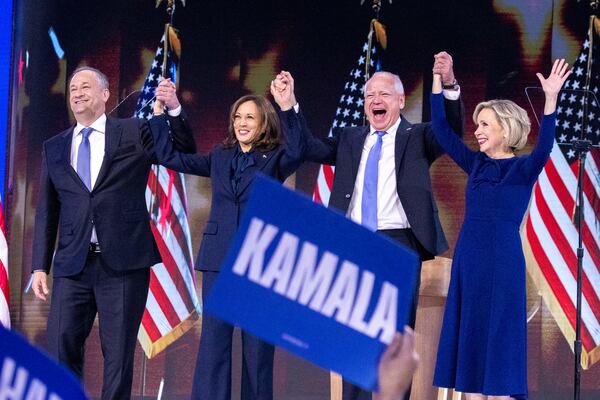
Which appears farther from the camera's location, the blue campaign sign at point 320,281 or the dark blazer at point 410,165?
the dark blazer at point 410,165

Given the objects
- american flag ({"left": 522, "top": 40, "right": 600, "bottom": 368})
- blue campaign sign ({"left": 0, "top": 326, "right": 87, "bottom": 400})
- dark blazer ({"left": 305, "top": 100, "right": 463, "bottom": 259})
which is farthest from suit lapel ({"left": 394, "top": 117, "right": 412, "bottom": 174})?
blue campaign sign ({"left": 0, "top": 326, "right": 87, "bottom": 400})

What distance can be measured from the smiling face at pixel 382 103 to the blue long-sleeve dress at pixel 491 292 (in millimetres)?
321

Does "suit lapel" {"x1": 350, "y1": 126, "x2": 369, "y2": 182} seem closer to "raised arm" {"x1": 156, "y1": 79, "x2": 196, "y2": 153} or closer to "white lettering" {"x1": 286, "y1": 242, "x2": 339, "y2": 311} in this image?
"raised arm" {"x1": 156, "y1": 79, "x2": 196, "y2": 153}

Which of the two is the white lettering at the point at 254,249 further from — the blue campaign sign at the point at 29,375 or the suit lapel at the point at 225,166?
the suit lapel at the point at 225,166

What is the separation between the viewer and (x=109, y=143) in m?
3.74

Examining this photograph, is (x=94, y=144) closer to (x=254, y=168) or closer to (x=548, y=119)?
(x=254, y=168)

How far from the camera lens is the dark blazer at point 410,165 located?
11.7 ft

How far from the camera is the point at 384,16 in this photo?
527 centimetres

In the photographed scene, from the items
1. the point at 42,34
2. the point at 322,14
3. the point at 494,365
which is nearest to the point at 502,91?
the point at 322,14

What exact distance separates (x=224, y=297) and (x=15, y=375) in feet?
1.19

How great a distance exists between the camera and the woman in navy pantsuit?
11.6 ft

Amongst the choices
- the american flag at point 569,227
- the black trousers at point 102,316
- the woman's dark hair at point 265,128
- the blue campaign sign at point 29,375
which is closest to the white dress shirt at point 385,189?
the woman's dark hair at point 265,128

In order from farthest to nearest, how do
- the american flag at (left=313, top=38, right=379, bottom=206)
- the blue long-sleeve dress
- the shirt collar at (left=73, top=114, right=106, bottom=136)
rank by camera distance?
the american flag at (left=313, top=38, right=379, bottom=206) < the shirt collar at (left=73, top=114, right=106, bottom=136) < the blue long-sleeve dress

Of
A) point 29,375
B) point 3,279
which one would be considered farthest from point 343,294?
point 3,279
